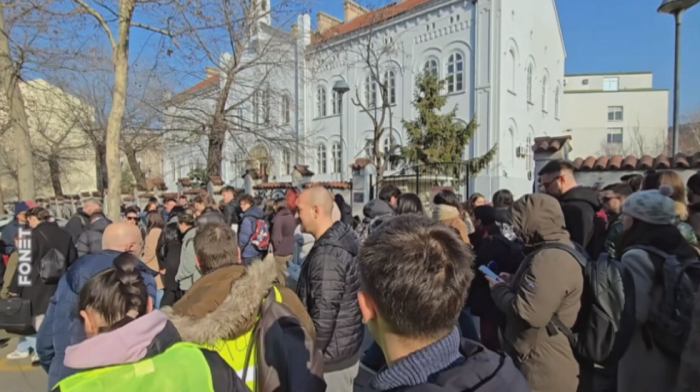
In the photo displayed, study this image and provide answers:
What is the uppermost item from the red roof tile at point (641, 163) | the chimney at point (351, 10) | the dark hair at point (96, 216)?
the chimney at point (351, 10)

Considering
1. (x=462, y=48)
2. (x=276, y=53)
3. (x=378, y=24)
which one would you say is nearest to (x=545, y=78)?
(x=462, y=48)

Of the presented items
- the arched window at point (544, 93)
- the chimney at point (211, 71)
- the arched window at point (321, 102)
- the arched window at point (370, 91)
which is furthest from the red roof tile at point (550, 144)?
the arched window at point (321, 102)

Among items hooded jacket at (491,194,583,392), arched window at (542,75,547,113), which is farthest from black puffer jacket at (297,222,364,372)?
arched window at (542,75,547,113)

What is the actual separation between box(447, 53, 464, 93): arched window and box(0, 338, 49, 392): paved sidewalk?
22.8 meters

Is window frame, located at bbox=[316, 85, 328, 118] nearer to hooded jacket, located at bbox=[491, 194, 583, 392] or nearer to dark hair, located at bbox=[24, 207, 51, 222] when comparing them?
dark hair, located at bbox=[24, 207, 51, 222]

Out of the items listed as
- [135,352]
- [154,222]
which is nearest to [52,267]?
[154,222]

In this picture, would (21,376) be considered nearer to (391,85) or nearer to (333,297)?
(333,297)

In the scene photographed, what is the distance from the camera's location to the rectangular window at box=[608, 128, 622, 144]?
44781 millimetres

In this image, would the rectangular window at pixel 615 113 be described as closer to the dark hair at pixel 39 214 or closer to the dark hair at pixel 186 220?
the dark hair at pixel 186 220

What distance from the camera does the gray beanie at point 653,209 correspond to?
270 cm

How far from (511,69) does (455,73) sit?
3096 mm

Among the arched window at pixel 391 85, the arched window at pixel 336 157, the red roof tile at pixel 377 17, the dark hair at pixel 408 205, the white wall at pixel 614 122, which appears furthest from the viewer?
the white wall at pixel 614 122

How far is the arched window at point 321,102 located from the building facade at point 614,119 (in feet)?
92.6

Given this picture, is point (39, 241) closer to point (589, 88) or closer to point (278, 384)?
point (278, 384)
